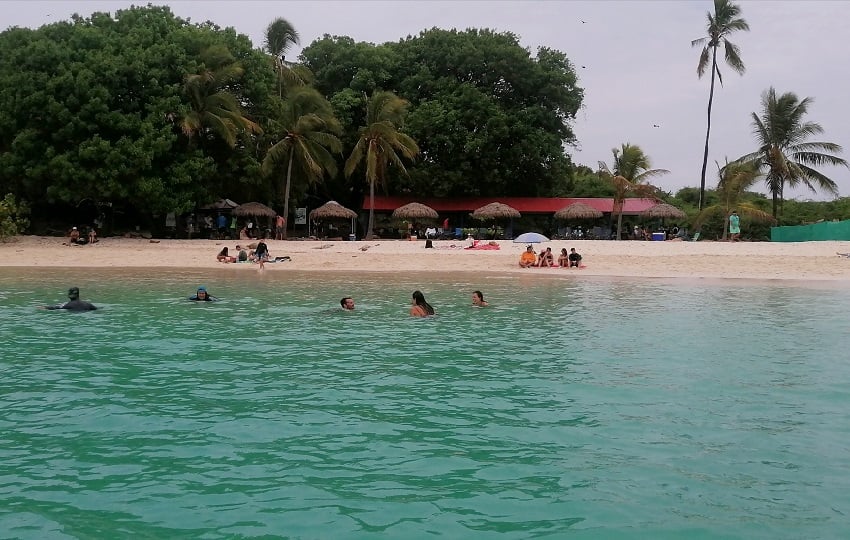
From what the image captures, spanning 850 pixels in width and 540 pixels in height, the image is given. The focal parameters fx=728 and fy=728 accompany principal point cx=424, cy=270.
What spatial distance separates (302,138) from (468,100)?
1135 cm

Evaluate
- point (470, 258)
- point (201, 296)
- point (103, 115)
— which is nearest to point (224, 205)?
point (103, 115)

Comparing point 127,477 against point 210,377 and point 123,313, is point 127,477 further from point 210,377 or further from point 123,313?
point 123,313

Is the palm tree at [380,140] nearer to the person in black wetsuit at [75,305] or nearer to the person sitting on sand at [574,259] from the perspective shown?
the person sitting on sand at [574,259]

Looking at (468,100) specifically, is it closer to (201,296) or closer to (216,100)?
(216,100)

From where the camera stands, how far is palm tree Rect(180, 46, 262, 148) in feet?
120

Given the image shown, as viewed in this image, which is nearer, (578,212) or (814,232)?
(814,232)

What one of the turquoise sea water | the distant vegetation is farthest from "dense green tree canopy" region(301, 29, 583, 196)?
the turquoise sea water

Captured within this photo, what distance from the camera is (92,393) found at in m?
9.16

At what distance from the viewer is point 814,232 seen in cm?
3569

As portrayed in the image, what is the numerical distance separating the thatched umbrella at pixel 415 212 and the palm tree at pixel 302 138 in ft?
15.8

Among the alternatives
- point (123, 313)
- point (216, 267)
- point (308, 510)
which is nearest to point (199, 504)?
point (308, 510)

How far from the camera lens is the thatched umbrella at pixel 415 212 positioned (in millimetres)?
42625

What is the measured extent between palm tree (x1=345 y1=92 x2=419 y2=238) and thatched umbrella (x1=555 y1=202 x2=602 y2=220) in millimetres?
9378

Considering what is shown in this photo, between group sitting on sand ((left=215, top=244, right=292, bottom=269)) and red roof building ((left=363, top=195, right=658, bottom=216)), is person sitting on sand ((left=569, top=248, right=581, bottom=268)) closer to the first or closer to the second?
group sitting on sand ((left=215, top=244, right=292, bottom=269))
